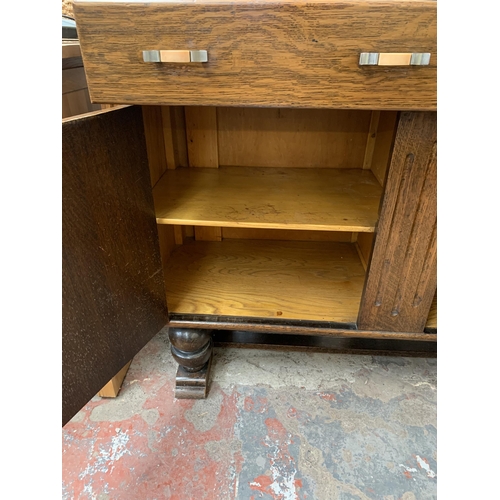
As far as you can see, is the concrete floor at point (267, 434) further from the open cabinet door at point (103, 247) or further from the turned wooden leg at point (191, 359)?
the open cabinet door at point (103, 247)

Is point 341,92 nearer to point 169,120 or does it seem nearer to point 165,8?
point 165,8

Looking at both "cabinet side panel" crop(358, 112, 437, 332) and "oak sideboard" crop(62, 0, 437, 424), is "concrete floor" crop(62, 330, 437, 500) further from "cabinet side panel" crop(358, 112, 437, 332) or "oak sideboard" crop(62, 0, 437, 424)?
"cabinet side panel" crop(358, 112, 437, 332)

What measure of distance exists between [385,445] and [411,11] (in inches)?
32.7

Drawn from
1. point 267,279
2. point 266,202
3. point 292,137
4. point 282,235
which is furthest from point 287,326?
point 292,137

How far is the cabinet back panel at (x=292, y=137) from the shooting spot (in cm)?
99

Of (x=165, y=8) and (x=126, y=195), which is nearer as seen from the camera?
(x=165, y=8)

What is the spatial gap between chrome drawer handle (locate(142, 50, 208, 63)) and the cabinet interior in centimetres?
31

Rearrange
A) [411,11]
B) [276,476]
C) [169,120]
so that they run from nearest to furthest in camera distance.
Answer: [411,11] < [276,476] < [169,120]

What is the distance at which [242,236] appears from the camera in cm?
117

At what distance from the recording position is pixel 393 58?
20.4 inches

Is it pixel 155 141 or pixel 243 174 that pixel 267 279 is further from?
pixel 155 141

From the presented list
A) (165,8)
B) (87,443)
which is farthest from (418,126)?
(87,443)

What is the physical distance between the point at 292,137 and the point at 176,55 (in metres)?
0.55

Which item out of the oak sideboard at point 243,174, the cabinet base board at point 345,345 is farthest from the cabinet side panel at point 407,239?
the cabinet base board at point 345,345
